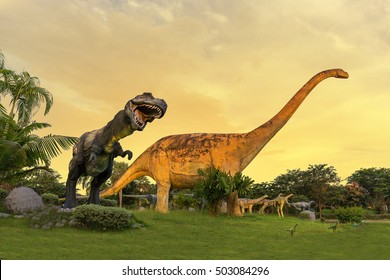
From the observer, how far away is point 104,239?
431 inches

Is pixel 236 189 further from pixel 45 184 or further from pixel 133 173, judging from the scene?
pixel 45 184

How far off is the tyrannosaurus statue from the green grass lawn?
202 centimetres

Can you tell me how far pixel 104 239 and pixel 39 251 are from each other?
6.58 ft

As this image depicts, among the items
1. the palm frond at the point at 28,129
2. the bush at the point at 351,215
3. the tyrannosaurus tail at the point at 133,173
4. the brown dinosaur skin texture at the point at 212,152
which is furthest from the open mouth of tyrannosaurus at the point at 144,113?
the bush at the point at 351,215

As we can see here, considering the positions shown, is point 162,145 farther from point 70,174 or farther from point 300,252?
point 300,252

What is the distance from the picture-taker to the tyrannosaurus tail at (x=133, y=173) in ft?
61.4

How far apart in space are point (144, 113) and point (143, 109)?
0.47ft

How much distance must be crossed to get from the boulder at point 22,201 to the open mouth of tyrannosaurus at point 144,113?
6.37 metres

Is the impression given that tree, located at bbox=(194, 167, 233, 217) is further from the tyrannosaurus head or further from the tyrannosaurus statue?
the tyrannosaurus head

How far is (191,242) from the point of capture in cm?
1081

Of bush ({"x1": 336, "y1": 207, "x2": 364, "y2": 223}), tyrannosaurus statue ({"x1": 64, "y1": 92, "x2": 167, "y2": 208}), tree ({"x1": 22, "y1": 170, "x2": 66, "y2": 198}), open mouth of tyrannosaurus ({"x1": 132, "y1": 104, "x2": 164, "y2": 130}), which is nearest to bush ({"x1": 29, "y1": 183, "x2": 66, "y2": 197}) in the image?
tree ({"x1": 22, "y1": 170, "x2": 66, "y2": 198})

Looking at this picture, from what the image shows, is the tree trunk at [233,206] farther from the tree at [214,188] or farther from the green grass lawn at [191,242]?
the green grass lawn at [191,242]
